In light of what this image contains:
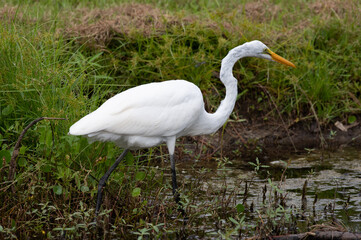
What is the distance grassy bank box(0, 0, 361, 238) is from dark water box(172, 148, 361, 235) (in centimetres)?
35

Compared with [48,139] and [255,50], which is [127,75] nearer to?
[255,50]

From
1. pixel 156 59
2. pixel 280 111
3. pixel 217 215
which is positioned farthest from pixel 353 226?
pixel 156 59

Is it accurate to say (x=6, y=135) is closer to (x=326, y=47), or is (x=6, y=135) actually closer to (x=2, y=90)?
(x=2, y=90)

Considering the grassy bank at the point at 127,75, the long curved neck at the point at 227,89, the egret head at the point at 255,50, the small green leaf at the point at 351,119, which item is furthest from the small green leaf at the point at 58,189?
the small green leaf at the point at 351,119

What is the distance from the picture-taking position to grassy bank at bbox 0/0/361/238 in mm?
4113

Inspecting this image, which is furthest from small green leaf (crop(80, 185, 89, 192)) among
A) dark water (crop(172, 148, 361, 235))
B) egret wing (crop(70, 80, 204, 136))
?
dark water (crop(172, 148, 361, 235))

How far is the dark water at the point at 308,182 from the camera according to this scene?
4.47 meters

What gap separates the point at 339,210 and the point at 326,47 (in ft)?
10.5

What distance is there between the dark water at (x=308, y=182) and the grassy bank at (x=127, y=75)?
13.8 inches

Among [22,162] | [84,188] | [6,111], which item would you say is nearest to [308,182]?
[84,188]

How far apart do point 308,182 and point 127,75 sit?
94.7 inches

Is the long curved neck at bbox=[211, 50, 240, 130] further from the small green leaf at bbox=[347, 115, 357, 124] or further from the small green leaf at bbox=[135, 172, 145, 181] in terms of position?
the small green leaf at bbox=[347, 115, 357, 124]

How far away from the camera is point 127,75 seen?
21.5 ft

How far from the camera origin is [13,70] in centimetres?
475
